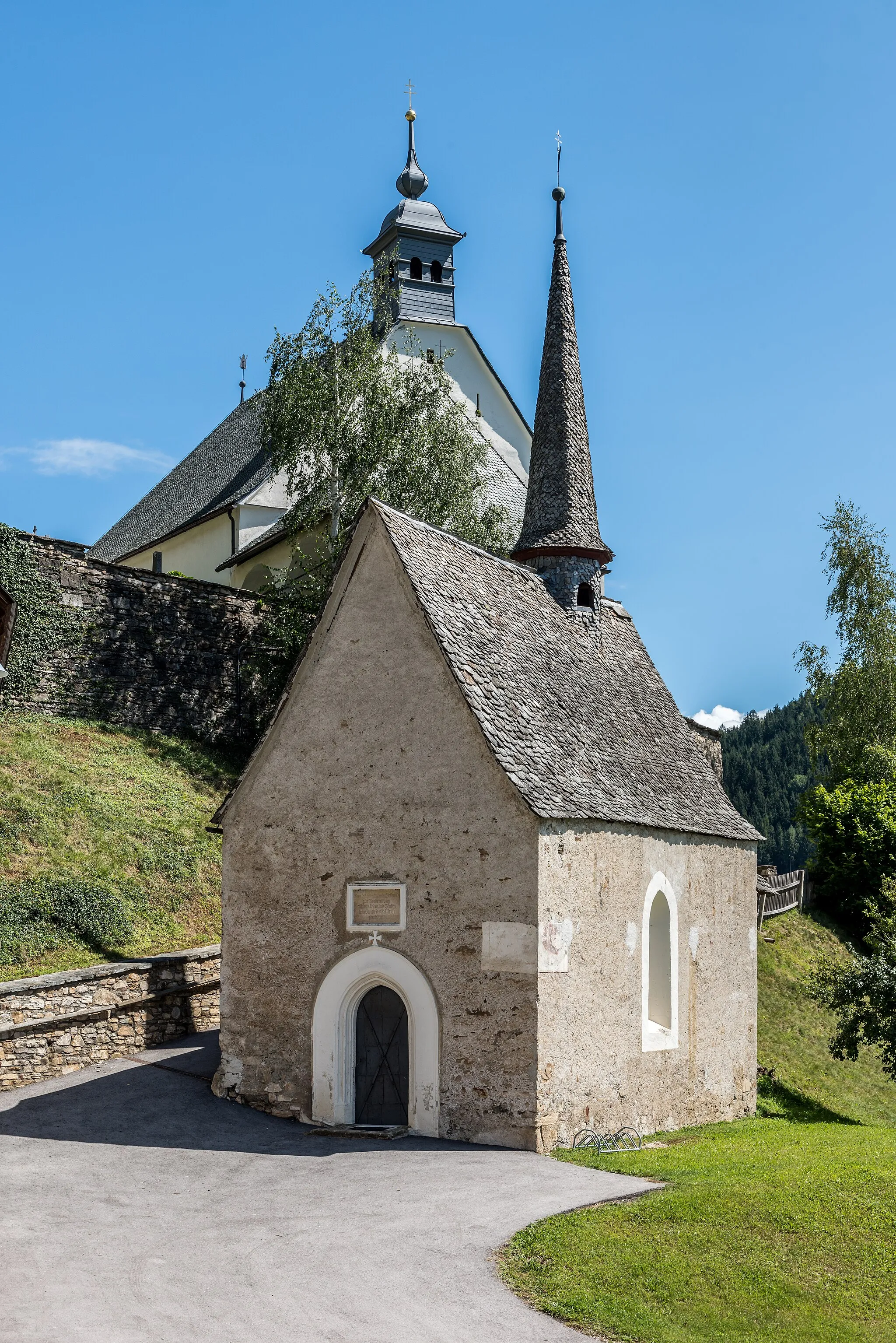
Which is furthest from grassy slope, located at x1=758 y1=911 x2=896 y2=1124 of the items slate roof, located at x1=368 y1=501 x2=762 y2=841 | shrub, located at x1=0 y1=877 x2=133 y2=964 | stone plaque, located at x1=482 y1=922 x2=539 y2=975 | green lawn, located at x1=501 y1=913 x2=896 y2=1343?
shrub, located at x1=0 y1=877 x2=133 y2=964

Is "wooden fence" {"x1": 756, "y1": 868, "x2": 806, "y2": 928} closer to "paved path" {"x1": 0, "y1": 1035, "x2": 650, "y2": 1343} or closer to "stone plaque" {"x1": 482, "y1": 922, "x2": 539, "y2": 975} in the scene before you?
"stone plaque" {"x1": 482, "y1": 922, "x2": 539, "y2": 975}

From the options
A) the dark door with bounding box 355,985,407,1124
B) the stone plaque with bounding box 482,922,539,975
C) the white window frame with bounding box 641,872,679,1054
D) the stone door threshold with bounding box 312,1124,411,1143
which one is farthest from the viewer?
the white window frame with bounding box 641,872,679,1054

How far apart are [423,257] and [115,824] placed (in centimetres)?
2606

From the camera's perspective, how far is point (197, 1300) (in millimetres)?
9008

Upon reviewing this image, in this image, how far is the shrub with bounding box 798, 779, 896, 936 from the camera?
1484 inches

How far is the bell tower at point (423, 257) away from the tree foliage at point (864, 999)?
26921 millimetres

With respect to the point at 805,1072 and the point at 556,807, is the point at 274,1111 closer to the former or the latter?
the point at 556,807

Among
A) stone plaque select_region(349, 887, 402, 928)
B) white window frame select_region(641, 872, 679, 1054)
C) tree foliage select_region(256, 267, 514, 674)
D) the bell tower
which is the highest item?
the bell tower

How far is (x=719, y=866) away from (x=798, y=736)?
66561 millimetres

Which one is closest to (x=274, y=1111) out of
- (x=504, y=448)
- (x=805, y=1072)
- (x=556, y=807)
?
(x=556, y=807)

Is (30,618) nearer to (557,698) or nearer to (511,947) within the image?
(557,698)

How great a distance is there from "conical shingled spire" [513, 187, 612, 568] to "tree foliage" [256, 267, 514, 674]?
26.4 feet

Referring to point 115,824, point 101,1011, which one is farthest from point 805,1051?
point 101,1011

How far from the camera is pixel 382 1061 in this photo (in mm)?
15586
